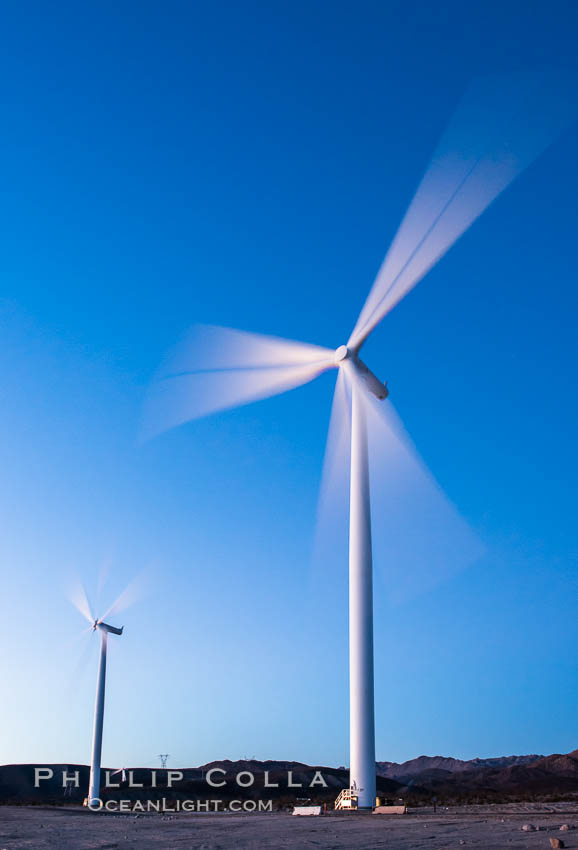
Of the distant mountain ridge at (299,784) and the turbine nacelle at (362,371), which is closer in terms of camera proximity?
the turbine nacelle at (362,371)

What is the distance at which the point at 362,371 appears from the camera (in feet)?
135

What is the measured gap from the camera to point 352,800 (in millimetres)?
36750

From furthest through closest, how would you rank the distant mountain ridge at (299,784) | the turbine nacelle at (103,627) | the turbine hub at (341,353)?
→ 1. the distant mountain ridge at (299,784)
2. the turbine nacelle at (103,627)
3. the turbine hub at (341,353)

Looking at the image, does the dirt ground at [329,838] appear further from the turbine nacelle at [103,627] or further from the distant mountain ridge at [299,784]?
the distant mountain ridge at [299,784]

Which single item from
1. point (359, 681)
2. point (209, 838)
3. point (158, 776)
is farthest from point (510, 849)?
point (158, 776)

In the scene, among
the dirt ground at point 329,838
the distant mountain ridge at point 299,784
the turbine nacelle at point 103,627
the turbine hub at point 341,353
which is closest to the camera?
the dirt ground at point 329,838

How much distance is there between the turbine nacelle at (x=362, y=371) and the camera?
133 ft

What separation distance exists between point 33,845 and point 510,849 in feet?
40.8

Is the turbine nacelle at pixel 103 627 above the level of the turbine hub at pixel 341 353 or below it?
below

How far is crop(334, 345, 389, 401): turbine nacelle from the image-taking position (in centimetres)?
4059

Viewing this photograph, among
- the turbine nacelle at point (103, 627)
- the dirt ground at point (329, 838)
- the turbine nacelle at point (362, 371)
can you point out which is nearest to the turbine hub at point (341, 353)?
the turbine nacelle at point (362, 371)

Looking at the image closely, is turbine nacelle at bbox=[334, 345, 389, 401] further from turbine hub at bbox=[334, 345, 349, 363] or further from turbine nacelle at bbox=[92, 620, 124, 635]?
turbine nacelle at bbox=[92, 620, 124, 635]

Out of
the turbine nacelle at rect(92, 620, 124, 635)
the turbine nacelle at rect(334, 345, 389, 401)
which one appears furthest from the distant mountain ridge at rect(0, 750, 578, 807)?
the turbine nacelle at rect(334, 345, 389, 401)

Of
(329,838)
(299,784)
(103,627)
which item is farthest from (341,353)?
(299,784)
